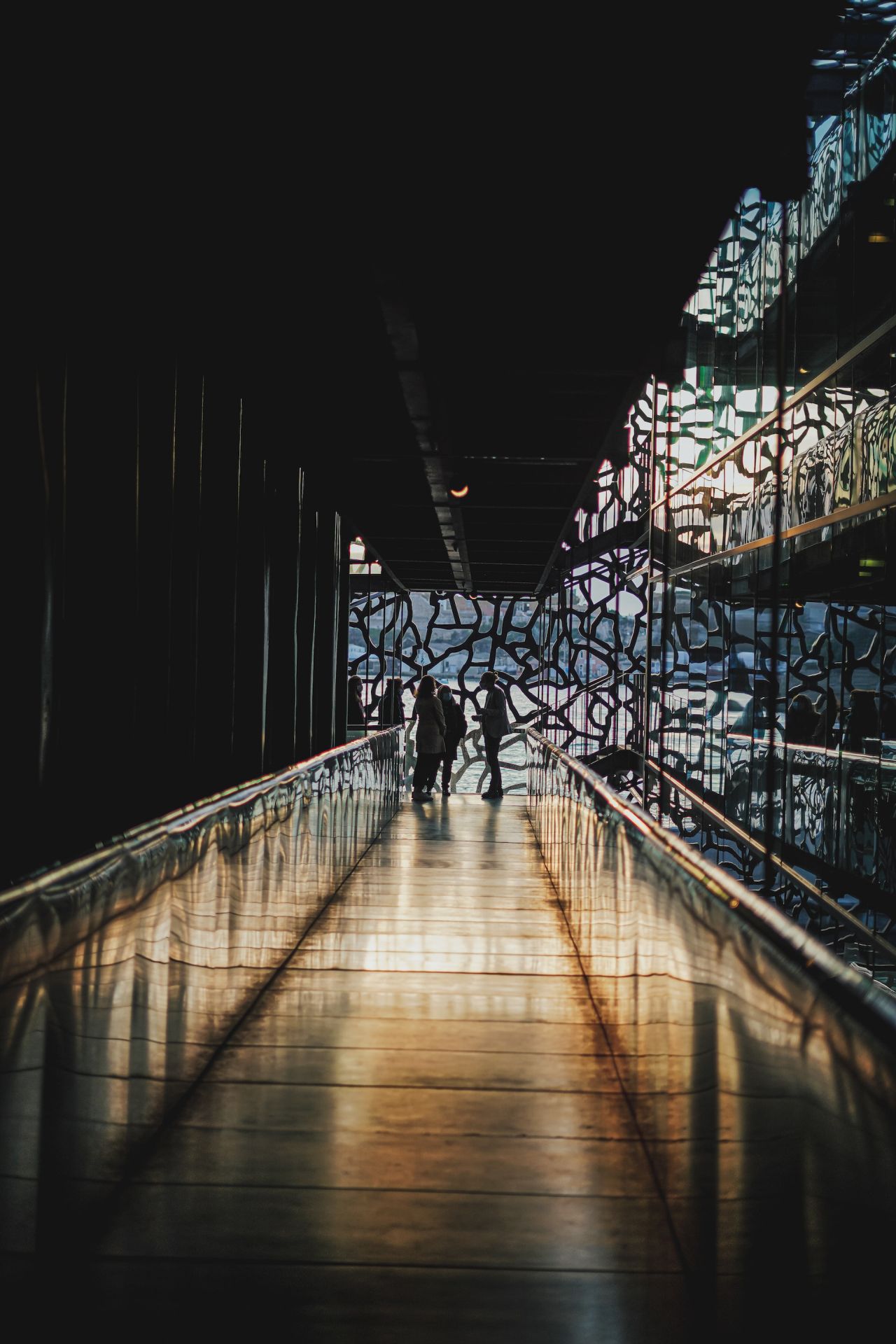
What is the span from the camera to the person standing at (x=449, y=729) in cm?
2184

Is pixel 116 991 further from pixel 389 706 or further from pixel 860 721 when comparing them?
pixel 389 706

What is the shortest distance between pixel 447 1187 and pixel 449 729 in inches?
763

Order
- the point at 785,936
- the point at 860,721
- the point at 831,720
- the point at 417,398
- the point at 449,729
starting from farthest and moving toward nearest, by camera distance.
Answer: the point at 449,729 → the point at 831,720 → the point at 860,721 → the point at 417,398 → the point at 785,936

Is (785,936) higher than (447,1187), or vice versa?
(785,936)

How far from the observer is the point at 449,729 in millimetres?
23109

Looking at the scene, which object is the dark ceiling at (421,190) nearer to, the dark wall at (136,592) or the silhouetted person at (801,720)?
the dark wall at (136,592)

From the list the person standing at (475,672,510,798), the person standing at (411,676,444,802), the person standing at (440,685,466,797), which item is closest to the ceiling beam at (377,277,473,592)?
the person standing at (411,676,444,802)

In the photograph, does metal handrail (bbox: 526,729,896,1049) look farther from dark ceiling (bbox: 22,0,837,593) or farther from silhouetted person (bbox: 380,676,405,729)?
silhouetted person (bbox: 380,676,405,729)

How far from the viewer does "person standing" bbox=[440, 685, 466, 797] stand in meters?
21.8

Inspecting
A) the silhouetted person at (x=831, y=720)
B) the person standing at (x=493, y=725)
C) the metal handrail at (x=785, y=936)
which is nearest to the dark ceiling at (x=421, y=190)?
the metal handrail at (x=785, y=936)

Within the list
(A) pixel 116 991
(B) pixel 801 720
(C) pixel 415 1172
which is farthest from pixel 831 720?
(A) pixel 116 991

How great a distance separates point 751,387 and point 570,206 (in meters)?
8.39

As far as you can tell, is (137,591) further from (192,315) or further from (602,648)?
(602,648)

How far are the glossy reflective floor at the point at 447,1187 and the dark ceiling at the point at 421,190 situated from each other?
2.96 metres
